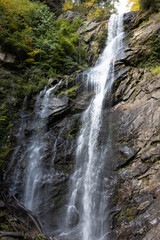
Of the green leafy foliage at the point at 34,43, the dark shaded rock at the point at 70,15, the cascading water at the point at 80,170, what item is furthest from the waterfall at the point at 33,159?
the dark shaded rock at the point at 70,15

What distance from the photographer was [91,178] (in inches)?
286

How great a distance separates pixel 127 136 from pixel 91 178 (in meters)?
2.34

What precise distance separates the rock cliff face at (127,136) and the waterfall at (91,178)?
0.37m

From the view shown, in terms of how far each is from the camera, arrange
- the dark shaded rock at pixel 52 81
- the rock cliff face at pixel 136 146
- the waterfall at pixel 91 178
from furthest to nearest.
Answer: the dark shaded rock at pixel 52 81 → the waterfall at pixel 91 178 → the rock cliff face at pixel 136 146

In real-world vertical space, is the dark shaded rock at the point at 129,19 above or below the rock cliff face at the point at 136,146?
above

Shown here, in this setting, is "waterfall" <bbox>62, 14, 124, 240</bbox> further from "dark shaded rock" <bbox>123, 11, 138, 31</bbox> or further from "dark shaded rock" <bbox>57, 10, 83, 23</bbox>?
"dark shaded rock" <bbox>57, 10, 83, 23</bbox>

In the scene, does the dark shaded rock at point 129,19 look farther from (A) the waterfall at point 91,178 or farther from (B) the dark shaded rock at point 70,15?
(B) the dark shaded rock at point 70,15

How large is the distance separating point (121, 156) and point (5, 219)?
499cm

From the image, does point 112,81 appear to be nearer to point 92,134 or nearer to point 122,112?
point 122,112

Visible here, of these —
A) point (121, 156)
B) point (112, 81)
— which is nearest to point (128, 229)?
point (121, 156)

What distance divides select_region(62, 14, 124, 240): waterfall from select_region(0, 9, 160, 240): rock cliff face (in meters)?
0.37

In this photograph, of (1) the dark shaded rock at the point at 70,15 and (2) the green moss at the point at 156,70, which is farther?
(1) the dark shaded rock at the point at 70,15

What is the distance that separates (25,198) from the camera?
26.6ft

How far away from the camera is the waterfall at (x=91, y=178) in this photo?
632 cm
